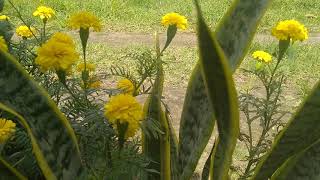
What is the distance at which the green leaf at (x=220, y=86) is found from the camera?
2.97 ft

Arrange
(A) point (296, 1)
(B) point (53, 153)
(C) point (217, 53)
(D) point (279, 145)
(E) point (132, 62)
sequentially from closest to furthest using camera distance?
(C) point (217, 53) < (B) point (53, 153) < (D) point (279, 145) < (E) point (132, 62) < (A) point (296, 1)

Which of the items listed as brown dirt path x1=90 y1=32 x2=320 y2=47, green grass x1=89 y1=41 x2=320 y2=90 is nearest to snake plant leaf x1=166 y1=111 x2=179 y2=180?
green grass x1=89 y1=41 x2=320 y2=90

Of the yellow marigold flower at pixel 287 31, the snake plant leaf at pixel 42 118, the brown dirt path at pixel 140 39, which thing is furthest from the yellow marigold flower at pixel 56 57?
the brown dirt path at pixel 140 39

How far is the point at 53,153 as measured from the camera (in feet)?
3.36

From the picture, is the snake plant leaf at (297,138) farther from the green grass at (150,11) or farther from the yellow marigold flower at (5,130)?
the green grass at (150,11)

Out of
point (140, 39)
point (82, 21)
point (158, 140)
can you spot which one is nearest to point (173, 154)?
point (158, 140)

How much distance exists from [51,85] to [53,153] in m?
0.29

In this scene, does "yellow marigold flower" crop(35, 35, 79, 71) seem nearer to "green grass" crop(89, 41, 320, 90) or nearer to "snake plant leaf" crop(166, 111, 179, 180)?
"snake plant leaf" crop(166, 111, 179, 180)

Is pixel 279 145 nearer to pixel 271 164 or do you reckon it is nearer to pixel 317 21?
pixel 271 164

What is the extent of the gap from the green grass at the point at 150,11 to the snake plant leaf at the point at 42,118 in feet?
10.8

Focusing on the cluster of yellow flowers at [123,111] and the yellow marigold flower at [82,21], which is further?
the yellow marigold flower at [82,21]

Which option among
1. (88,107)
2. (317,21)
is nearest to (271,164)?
(88,107)

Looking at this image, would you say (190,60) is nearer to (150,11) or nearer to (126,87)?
(150,11)

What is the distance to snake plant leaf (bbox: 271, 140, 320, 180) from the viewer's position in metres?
1.10
